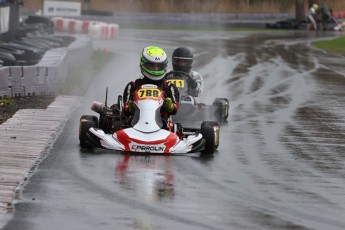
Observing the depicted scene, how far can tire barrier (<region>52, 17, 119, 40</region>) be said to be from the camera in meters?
38.7

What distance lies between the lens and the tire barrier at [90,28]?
3872cm

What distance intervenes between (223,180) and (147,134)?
1.73m

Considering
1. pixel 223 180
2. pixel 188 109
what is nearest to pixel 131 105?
pixel 188 109

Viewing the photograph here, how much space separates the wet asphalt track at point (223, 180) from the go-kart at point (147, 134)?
0.16 meters

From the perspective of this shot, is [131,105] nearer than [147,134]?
No

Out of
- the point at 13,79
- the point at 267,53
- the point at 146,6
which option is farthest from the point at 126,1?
the point at 13,79

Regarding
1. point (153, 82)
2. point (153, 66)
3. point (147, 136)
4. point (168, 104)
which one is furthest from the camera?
point (153, 82)

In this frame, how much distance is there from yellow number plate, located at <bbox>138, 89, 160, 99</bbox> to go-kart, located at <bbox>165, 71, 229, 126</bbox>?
93.6 inches

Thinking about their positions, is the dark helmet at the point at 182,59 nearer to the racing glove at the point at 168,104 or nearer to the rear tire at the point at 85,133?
the racing glove at the point at 168,104

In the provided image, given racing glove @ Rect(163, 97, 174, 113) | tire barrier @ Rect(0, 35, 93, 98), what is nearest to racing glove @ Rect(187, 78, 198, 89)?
racing glove @ Rect(163, 97, 174, 113)

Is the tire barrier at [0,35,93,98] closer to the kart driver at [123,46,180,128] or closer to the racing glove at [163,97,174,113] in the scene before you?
the kart driver at [123,46,180,128]

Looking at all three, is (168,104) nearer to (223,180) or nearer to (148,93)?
(148,93)

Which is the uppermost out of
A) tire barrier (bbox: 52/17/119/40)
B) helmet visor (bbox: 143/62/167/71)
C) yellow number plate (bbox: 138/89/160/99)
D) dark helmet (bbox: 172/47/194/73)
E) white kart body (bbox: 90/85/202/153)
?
helmet visor (bbox: 143/62/167/71)

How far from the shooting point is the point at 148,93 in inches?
487
